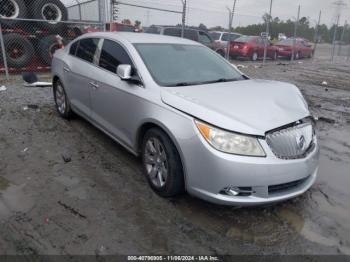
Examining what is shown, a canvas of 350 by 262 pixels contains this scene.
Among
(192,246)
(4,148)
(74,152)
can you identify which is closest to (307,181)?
(192,246)

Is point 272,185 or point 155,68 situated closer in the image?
point 272,185

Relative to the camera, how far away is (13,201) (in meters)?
3.08

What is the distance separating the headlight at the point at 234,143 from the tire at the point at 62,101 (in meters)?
3.34

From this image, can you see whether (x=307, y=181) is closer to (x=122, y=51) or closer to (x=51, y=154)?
(x=122, y=51)

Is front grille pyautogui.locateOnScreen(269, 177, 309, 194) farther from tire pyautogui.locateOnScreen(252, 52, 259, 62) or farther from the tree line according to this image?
the tree line

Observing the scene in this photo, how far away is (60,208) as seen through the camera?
298 centimetres

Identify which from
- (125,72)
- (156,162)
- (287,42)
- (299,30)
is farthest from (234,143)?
(299,30)

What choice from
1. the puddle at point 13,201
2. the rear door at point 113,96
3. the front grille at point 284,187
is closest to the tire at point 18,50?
the rear door at point 113,96

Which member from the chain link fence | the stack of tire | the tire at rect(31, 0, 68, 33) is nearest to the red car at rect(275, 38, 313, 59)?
the chain link fence

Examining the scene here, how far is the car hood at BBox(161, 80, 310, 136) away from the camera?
265 cm

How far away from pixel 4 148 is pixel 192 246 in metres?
3.16

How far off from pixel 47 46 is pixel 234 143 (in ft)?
29.7

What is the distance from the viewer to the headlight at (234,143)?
2.56 metres

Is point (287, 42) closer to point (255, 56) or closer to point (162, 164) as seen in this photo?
point (255, 56)
